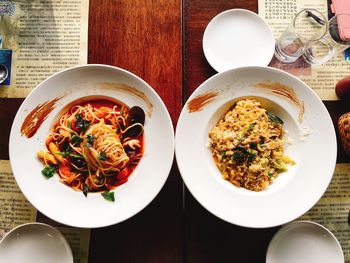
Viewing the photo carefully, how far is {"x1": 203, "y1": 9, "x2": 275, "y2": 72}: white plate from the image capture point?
193 cm

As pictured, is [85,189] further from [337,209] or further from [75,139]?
[337,209]

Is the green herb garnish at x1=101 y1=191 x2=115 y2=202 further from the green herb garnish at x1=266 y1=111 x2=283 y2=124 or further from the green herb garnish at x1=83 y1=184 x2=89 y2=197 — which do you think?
the green herb garnish at x1=266 y1=111 x2=283 y2=124

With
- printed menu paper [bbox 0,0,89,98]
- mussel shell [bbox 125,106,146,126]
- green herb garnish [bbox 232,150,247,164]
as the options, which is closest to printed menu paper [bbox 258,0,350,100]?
green herb garnish [bbox 232,150,247,164]

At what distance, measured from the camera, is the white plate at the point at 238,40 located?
6.33 ft

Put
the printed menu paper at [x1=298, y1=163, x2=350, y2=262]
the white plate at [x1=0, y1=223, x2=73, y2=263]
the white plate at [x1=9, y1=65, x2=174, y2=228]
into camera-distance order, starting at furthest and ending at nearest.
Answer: the printed menu paper at [x1=298, y1=163, x2=350, y2=262] < the white plate at [x1=0, y1=223, x2=73, y2=263] < the white plate at [x1=9, y1=65, x2=174, y2=228]

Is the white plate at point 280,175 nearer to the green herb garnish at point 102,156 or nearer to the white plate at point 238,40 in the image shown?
the white plate at point 238,40

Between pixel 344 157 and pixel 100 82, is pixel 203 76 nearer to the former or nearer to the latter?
pixel 100 82

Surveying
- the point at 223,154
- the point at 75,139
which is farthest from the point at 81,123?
the point at 223,154

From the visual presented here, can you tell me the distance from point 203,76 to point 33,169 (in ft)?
3.53

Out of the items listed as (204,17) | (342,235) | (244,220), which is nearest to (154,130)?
(244,220)

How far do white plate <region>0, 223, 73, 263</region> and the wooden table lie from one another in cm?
18

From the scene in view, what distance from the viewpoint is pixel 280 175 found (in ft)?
5.78

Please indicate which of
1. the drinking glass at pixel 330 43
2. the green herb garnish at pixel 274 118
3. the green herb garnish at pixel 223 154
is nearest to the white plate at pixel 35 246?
the green herb garnish at pixel 223 154

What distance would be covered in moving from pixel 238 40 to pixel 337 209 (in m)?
1.17
